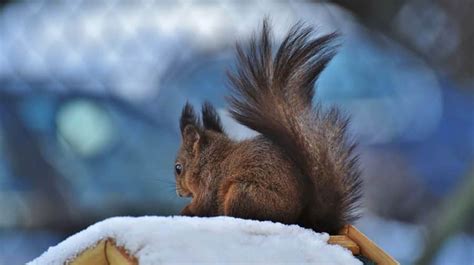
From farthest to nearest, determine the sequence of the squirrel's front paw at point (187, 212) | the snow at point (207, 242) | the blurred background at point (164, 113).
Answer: the blurred background at point (164, 113) < the squirrel's front paw at point (187, 212) < the snow at point (207, 242)

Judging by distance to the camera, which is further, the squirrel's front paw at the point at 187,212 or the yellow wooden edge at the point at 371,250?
the squirrel's front paw at the point at 187,212

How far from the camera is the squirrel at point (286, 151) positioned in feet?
3.80

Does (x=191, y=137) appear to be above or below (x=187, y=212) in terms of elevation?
above

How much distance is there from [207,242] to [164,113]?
67.2 inches

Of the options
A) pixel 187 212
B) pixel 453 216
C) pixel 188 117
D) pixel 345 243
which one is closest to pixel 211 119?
pixel 188 117

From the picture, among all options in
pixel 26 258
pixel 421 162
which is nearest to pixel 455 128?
pixel 421 162

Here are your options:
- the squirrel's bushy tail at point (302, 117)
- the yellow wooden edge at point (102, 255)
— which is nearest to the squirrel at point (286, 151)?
the squirrel's bushy tail at point (302, 117)

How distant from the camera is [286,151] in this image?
1.20m

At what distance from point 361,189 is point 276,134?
0.47ft

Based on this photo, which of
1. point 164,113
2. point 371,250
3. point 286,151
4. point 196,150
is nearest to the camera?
point 371,250

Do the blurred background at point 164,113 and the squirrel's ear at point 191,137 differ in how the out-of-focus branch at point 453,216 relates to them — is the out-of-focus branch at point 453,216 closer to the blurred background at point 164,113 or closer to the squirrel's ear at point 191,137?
the blurred background at point 164,113

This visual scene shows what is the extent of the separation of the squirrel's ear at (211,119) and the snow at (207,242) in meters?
0.35

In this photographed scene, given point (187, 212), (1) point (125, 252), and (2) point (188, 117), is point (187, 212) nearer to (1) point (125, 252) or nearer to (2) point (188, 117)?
(2) point (188, 117)

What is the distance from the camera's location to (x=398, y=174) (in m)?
2.69
